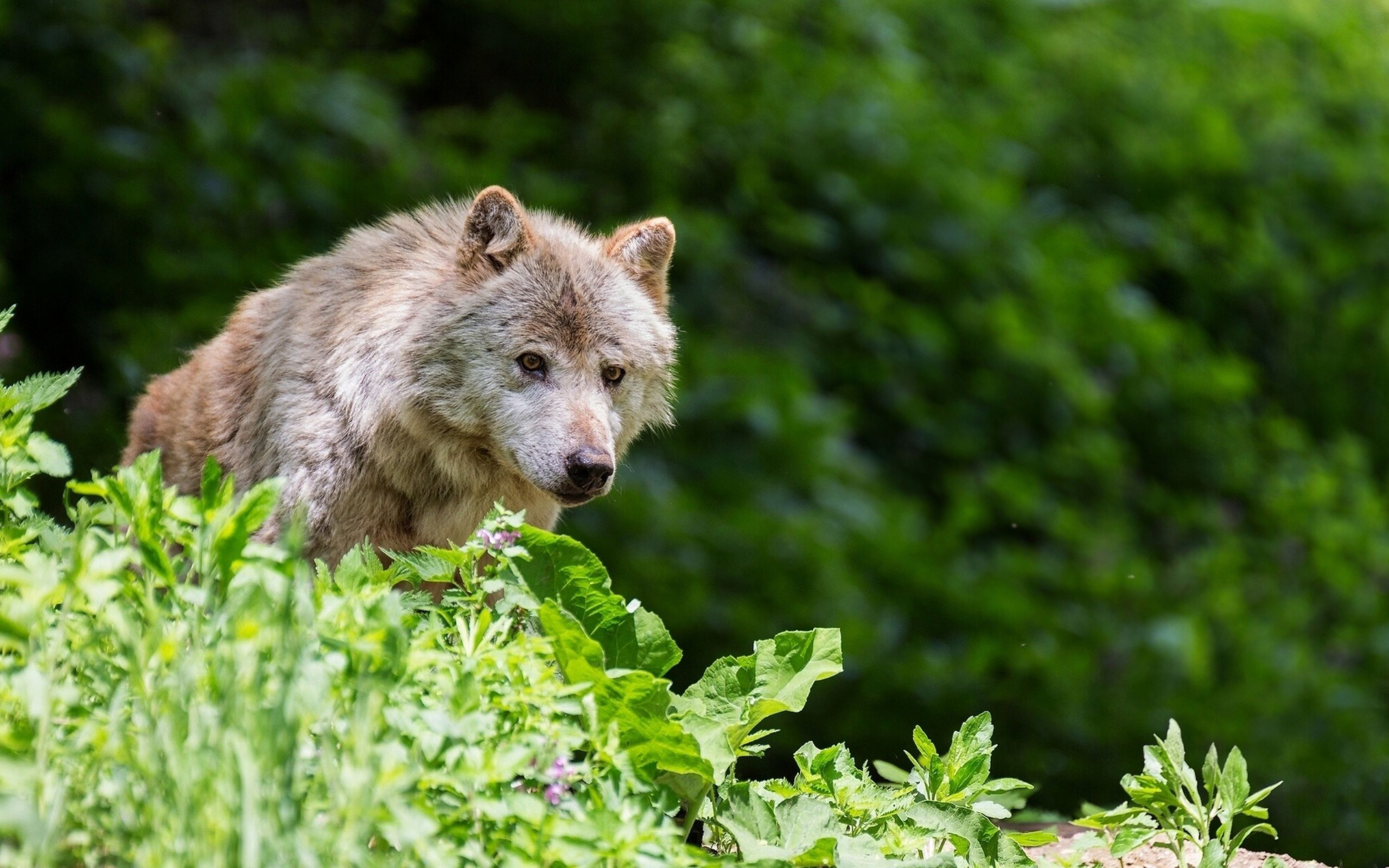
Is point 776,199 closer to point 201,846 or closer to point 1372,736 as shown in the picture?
point 1372,736

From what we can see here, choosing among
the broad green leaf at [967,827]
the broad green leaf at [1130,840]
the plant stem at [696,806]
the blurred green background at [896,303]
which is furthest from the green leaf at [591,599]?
the blurred green background at [896,303]

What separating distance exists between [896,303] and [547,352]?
17.5 feet

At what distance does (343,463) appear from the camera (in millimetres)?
3797

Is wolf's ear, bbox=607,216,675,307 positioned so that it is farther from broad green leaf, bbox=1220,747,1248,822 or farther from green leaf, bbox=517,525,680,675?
broad green leaf, bbox=1220,747,1248,822

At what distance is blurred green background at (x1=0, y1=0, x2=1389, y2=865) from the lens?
6.77 metres

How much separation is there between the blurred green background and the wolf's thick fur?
2099mm

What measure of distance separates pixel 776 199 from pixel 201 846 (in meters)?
7.29

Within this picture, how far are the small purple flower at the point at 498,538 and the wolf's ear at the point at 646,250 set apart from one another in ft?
4.95

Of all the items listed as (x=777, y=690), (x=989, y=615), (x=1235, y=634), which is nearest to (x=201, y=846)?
(x=777, y=690)

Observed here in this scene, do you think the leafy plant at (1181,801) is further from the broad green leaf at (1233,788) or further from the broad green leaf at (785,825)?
the broad green leaf at (785,825)

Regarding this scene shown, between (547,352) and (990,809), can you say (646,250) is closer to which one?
(547,352)

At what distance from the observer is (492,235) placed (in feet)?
13.4

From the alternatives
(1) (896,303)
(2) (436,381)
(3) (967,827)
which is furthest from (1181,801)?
(1) (896,303)

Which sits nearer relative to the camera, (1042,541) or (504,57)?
(504,57)
